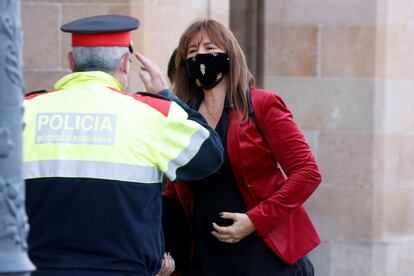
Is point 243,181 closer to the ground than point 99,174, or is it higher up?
closer to the ground

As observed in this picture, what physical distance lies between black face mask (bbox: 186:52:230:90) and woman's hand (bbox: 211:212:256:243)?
1.86 feet

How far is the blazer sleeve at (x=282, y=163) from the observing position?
4.73 m

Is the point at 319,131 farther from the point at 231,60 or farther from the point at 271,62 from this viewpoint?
the point at 231,60

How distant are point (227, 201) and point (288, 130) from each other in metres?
0.39

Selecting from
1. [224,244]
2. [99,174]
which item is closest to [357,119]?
[224,244]

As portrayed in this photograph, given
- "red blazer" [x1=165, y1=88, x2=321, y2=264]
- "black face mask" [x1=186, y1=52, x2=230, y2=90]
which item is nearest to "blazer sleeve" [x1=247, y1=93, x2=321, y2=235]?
"red blazer" [x1=165, y1=88, x2=321, y2=264]

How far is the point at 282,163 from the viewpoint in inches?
187

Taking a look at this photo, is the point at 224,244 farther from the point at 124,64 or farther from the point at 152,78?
the point at 124,64

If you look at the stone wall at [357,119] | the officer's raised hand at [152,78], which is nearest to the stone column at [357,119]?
the stone wall at [357,119]

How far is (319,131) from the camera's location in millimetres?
7828

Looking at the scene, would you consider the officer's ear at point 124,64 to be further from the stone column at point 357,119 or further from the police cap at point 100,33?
the stone column at point 357,119

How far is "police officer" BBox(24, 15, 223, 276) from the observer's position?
3760 millimetres

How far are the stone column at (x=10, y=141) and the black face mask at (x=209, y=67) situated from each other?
2259mm

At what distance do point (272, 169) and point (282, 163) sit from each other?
0.30 feet
